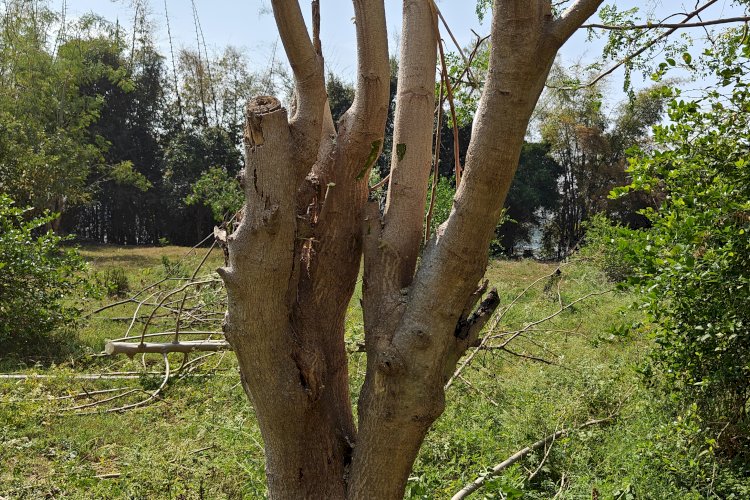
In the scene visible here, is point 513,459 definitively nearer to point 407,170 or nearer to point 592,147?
point 407,170

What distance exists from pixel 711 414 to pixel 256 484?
242cm

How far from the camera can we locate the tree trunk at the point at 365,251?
60.6 inches

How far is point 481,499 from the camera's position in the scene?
2.80 metres

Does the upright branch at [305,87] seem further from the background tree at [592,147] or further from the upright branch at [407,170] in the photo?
the background tree at [592,147]

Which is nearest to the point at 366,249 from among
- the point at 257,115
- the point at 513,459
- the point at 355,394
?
the point at 257,115

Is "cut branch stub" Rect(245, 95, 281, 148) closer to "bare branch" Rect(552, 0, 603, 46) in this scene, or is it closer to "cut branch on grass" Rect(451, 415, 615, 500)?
"bare branch" Rect(552, 0, 603, 46)

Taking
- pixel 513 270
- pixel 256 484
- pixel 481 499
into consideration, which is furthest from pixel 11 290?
pixel 513 270

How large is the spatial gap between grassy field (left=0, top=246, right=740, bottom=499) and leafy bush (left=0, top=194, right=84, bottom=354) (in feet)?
0.94

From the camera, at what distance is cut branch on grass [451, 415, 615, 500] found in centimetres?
282

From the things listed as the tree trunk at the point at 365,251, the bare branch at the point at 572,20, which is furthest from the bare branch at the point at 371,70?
the bare branch at the point at 572,20

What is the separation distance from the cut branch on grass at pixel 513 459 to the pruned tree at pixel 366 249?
1.04 meters

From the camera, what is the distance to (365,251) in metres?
1.88

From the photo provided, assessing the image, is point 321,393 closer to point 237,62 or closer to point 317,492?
point 317,492

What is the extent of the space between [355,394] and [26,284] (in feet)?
14.0
